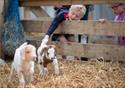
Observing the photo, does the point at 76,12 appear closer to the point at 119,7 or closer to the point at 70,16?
the point at 70,16

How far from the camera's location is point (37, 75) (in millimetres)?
3836

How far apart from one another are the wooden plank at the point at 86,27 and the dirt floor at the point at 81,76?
40 cm

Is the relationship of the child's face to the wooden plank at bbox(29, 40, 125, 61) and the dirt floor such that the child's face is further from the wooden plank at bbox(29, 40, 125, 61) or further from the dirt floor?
the dirt floor

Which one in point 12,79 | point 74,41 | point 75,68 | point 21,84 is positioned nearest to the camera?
point 21,84

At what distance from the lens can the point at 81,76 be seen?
3.81 m

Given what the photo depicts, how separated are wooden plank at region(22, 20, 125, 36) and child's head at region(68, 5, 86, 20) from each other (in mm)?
87

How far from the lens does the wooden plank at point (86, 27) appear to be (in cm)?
420

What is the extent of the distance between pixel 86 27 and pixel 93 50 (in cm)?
32

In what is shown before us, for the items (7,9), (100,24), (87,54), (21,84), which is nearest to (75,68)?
(87,54)

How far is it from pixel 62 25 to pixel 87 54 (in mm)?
540

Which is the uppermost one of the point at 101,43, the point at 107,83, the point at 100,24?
the point at 100,24

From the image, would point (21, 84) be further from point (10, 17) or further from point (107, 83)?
point (10, 17)

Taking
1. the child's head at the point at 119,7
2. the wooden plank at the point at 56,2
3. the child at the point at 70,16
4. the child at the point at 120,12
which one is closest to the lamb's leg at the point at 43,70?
the child at the point at 70,16

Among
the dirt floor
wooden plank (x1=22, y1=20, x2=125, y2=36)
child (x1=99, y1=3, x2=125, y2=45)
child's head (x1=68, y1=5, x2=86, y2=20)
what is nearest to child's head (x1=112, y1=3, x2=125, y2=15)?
child (x1=99, y1=3, x2=125, y2=45)
